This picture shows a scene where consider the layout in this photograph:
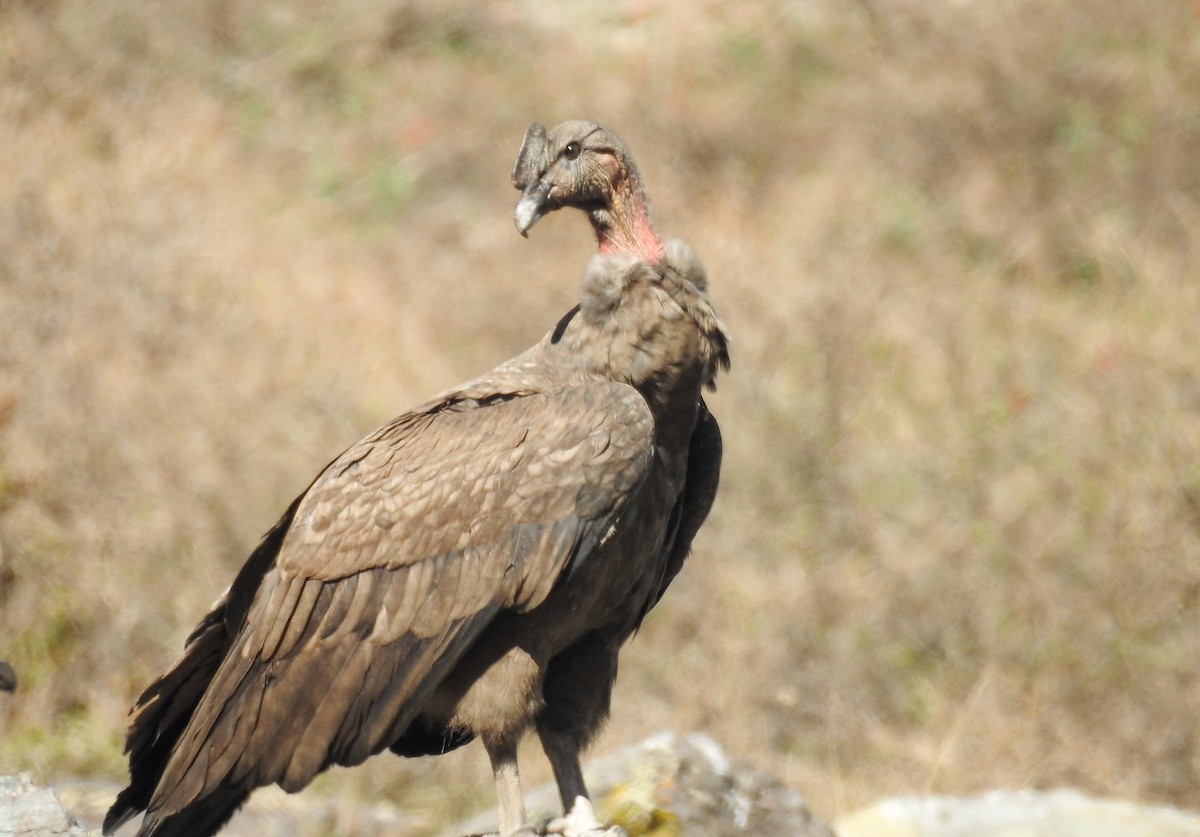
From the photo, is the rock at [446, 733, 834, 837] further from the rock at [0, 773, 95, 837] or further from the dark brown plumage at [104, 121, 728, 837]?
the rock at [0, 773, 95, 837]

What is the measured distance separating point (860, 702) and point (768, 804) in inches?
164

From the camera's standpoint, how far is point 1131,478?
935 centimetres

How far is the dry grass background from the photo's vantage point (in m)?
9.20

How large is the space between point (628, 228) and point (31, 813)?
2347mm

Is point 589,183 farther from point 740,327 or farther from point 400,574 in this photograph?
point 740,327

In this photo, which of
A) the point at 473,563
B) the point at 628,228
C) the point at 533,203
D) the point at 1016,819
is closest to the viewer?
the point at 473,563

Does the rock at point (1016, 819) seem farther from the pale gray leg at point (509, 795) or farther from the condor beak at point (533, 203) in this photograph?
the condor beak at point (533, 203)

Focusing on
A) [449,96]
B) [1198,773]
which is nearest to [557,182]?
[1198,773]

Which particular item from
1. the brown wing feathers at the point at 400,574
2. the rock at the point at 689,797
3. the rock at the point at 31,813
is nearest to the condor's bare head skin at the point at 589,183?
the brown wing feathers at the point at 400,574

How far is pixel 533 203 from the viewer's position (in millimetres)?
4699

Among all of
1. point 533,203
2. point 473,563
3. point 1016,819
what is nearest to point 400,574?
point 473,563

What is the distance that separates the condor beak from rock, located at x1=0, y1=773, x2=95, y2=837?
203 cm

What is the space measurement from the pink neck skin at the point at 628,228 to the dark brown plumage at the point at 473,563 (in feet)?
0.21

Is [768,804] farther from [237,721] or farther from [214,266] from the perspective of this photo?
[214,266]
